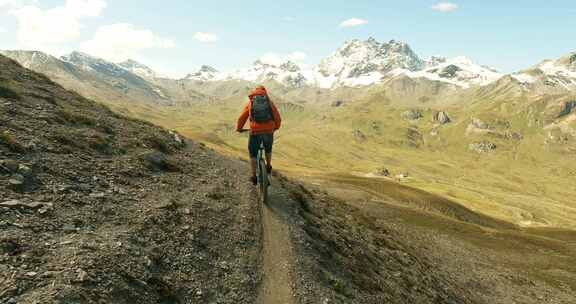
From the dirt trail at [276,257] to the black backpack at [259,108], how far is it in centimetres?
483

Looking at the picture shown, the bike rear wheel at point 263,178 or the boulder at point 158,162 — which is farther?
the boulder at point 158,162

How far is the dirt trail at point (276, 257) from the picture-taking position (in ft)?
43.5

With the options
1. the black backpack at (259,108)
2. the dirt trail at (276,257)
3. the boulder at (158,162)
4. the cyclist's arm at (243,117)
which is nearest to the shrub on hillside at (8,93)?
the boulder at (158,162)

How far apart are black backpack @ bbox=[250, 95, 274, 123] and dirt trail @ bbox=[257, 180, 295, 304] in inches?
190

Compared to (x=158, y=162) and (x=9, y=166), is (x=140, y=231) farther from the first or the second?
(x=158, y=162)

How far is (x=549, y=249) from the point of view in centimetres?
5281

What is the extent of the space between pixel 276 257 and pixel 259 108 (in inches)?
281

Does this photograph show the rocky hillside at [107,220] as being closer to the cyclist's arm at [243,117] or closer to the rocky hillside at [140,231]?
the rocky hillside at [140,231]

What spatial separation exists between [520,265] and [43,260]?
48861mm

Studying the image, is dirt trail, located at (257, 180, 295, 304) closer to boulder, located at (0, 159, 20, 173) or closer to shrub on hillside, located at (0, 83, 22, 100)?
boulder, located at (0, 159, 20, 173)

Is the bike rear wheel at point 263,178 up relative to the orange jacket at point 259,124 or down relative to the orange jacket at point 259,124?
down

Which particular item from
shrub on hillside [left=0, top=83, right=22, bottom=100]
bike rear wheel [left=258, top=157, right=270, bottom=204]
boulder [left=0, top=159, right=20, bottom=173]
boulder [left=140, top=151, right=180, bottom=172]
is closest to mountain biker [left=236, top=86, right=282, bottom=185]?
bike rear wheel [left=258, top=157, right=270, bottom=204]

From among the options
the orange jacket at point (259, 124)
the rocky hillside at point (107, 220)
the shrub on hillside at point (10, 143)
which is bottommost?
the rocky hillside at point (107, 220)

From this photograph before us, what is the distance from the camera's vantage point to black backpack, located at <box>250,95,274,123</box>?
18375 mm
